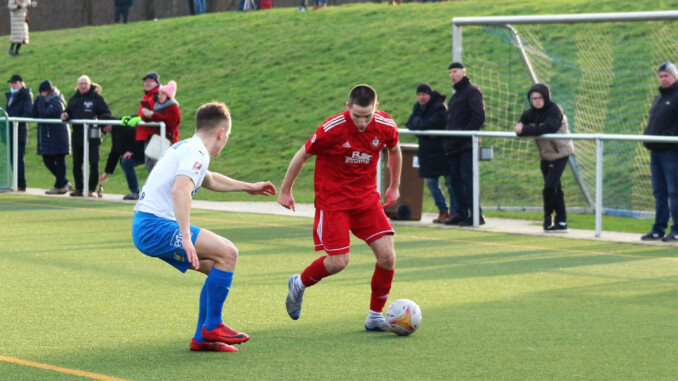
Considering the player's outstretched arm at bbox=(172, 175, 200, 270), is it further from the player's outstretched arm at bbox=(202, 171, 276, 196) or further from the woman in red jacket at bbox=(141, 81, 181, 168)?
the woman in red jacket at bbox=(141, 81, 181, 168)

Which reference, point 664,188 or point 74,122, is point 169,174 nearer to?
point 664,188

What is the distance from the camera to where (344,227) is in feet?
24.0

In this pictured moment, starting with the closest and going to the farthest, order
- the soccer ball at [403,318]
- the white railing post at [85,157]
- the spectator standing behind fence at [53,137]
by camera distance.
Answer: the soccer ball at [403,318]
the white railing post at [85,157]
the spectator standing behind fence at [53,137]

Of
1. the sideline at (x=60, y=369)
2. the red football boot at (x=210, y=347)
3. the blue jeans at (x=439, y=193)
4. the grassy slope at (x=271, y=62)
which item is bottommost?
the sideline at (x=60, y=369)

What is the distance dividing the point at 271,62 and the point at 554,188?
59.6ft

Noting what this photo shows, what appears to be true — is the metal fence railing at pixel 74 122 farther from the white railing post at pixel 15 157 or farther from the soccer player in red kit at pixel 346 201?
the soccer player in red kit at pixel 346 201

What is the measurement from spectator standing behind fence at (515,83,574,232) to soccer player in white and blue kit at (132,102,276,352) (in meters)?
7.55

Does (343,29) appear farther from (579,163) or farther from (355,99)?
(355,99)

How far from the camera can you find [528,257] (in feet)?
37.7

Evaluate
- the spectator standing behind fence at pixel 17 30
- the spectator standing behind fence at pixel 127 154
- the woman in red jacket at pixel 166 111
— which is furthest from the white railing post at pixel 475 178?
the spectator standing behind fence at pixel 17 30

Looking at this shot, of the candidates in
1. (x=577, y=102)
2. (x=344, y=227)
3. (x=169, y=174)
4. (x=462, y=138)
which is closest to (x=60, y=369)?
(x=169, y=174)

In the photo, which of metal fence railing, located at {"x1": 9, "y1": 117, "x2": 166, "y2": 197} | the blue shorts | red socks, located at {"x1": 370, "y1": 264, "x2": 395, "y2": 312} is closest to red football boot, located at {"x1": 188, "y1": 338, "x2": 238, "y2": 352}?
the blue shorts

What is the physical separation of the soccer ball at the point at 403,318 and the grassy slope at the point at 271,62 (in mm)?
11798

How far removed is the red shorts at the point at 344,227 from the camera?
731cm
